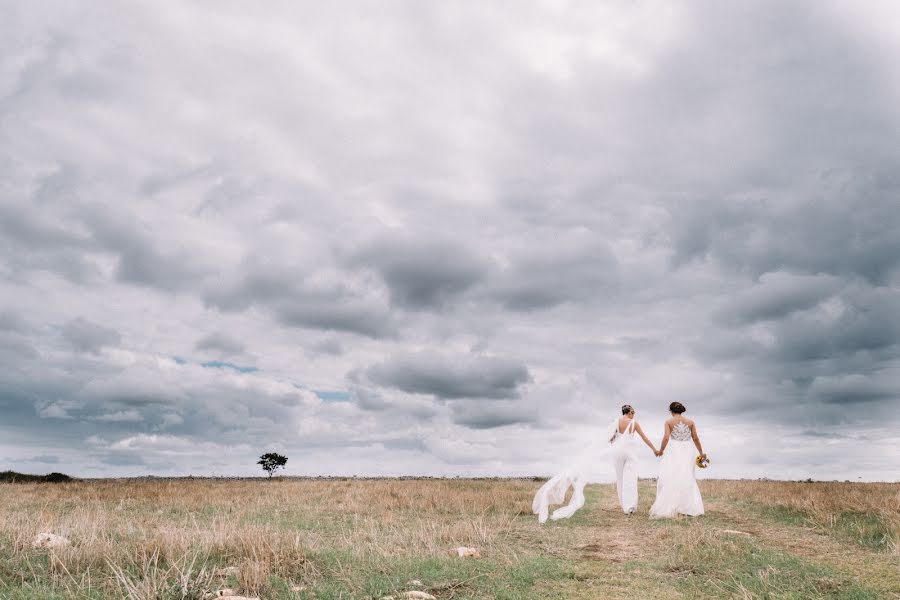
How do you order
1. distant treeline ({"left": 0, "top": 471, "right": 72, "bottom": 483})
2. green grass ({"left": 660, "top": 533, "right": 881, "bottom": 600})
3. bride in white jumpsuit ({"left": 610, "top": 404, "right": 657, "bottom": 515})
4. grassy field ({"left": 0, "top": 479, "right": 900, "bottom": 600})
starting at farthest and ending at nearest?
distant treeline ({"left": 0, "top": 471, "right": 72, "bottom": 483}), bride in white jumpsuit ({"left": 610, "top": 404, "right": 657, "bottom": 515}), grassy field ({"left": 0, "top": 479, "right": 900, "bottom": 600}), green grass ({"left": 660, "top": 533, "right": 881, "bottom": 600})

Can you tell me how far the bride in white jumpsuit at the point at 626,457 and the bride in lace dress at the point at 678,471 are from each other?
741 millimetres

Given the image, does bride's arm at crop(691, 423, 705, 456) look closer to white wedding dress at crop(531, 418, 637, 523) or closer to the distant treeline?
white wedding dress at crop(531, 418, 637, 523)

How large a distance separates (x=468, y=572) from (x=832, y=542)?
8173 mm

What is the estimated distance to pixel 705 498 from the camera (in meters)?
22.5

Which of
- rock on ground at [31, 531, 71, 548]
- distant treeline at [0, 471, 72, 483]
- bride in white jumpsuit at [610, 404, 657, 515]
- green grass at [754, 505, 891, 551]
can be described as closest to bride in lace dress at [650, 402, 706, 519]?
bride in white jumpsuit at [610, 404, 657, 515]

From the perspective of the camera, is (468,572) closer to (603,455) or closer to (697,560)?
(697,560)

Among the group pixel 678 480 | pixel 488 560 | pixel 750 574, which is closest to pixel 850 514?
pixel 678 480

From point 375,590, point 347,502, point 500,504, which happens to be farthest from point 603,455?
point 375,590

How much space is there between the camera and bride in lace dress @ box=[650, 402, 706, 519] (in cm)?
1647

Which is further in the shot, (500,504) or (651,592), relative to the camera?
(500,504)

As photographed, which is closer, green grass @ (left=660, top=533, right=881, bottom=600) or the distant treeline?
green grass @ (left=660, top=533, right=881, bottom=600)

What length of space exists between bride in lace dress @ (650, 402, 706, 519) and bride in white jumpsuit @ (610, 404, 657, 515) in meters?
0.74

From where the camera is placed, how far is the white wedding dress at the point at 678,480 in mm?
16453

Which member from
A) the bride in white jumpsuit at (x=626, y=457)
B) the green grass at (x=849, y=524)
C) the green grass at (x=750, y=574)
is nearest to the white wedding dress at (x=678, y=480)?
the bride in white jumpsuit at (x=626, y=457)
